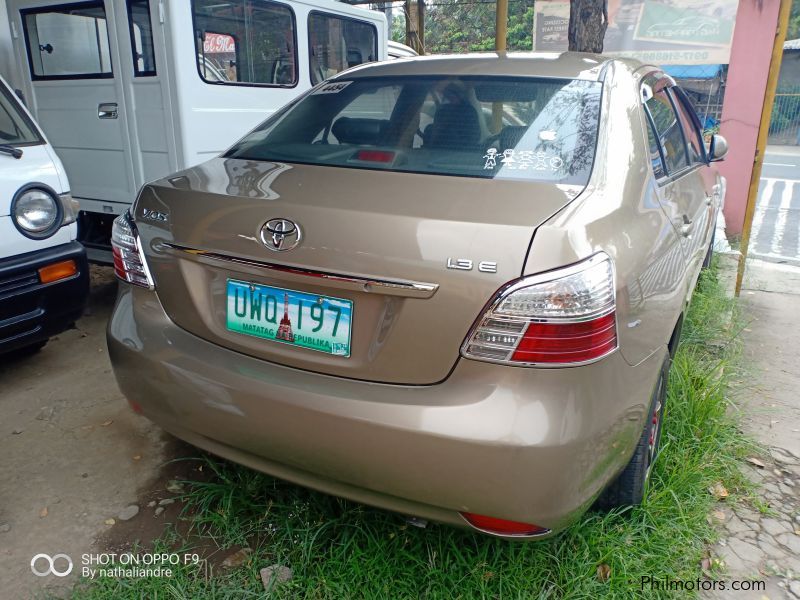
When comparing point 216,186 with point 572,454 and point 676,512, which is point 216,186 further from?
point 676,512

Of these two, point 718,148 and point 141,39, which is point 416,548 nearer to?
point 718,148

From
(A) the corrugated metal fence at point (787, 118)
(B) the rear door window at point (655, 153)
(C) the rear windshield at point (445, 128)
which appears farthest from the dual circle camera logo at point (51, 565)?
(A) the corrugated metal fence at point (787, 118)

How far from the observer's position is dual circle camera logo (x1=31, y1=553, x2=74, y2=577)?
2.07 meters

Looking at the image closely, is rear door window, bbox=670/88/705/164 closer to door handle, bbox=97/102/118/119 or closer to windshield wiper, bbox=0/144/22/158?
windshield wiper, bbox=0/144/22/158

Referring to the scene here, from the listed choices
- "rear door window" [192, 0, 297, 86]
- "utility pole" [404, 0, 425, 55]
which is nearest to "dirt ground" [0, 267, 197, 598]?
"rear door window" [192, 0, 297, 86]

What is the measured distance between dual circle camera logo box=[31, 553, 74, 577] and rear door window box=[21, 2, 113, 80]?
10.5ft

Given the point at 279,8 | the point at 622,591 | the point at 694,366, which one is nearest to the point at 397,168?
the point at 622,591

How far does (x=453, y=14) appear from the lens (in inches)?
883

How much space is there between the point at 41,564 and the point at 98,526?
21 cm

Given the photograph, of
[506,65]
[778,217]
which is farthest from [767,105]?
[778,217]

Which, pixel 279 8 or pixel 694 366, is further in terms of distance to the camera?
pixel 279 8

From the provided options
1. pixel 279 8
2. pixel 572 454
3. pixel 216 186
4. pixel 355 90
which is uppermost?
pixel 279 8

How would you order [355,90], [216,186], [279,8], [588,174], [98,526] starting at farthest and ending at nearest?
[279,8], [355,90], [98,526], [216,186], [588,174]

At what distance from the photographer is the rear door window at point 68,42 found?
4.27m
